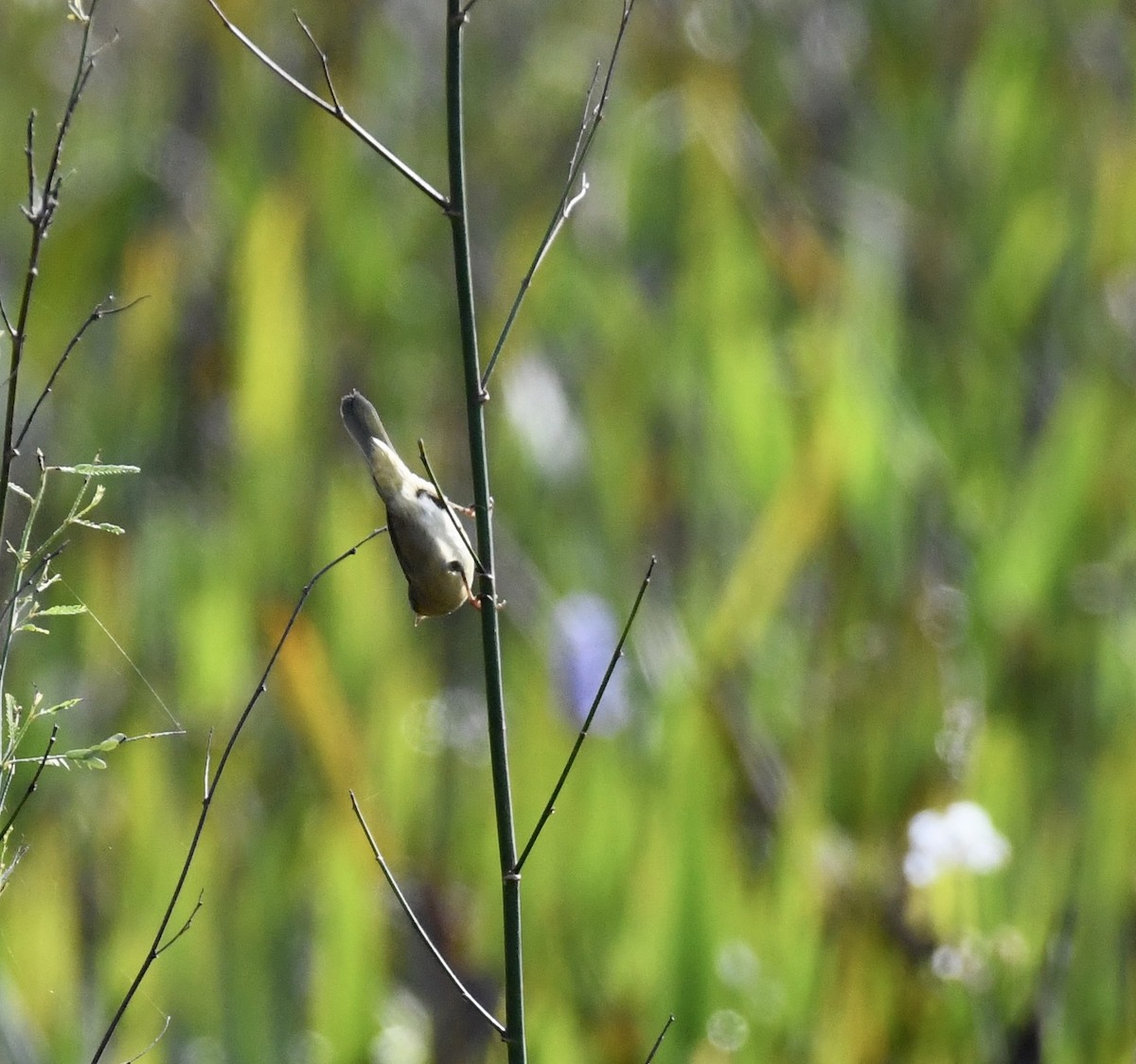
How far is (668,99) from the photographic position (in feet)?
9.93

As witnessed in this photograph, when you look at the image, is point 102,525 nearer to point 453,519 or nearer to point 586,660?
point 453,519

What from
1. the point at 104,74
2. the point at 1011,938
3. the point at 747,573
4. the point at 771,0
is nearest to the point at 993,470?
the point at 747,573

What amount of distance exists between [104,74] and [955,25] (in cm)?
196

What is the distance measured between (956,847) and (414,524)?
779 millimetres

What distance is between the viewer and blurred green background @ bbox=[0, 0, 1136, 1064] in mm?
1288

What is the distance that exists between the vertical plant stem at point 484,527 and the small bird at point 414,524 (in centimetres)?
6

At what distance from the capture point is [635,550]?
206cm

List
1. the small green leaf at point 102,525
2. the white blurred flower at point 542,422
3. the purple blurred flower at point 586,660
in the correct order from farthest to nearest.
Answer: the white blurred flower at point 542,422
the purple blurred flower at point 586,660
the small green leaf at point 102,525

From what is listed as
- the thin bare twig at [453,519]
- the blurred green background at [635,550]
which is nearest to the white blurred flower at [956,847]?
the blurred green background at [635,550]

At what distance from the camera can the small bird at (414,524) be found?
0.66 meters

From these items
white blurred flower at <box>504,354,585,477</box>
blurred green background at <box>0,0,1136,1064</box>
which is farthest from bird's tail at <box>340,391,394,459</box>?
white blurred flower at <box>504,354,585,477</box>

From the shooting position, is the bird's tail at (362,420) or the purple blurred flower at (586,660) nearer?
the bird's tail at (362,420)

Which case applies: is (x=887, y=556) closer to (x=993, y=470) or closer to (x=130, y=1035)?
(x=993, y=470)

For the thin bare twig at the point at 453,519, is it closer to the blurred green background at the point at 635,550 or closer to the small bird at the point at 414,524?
the small bird at the point at 414,524
